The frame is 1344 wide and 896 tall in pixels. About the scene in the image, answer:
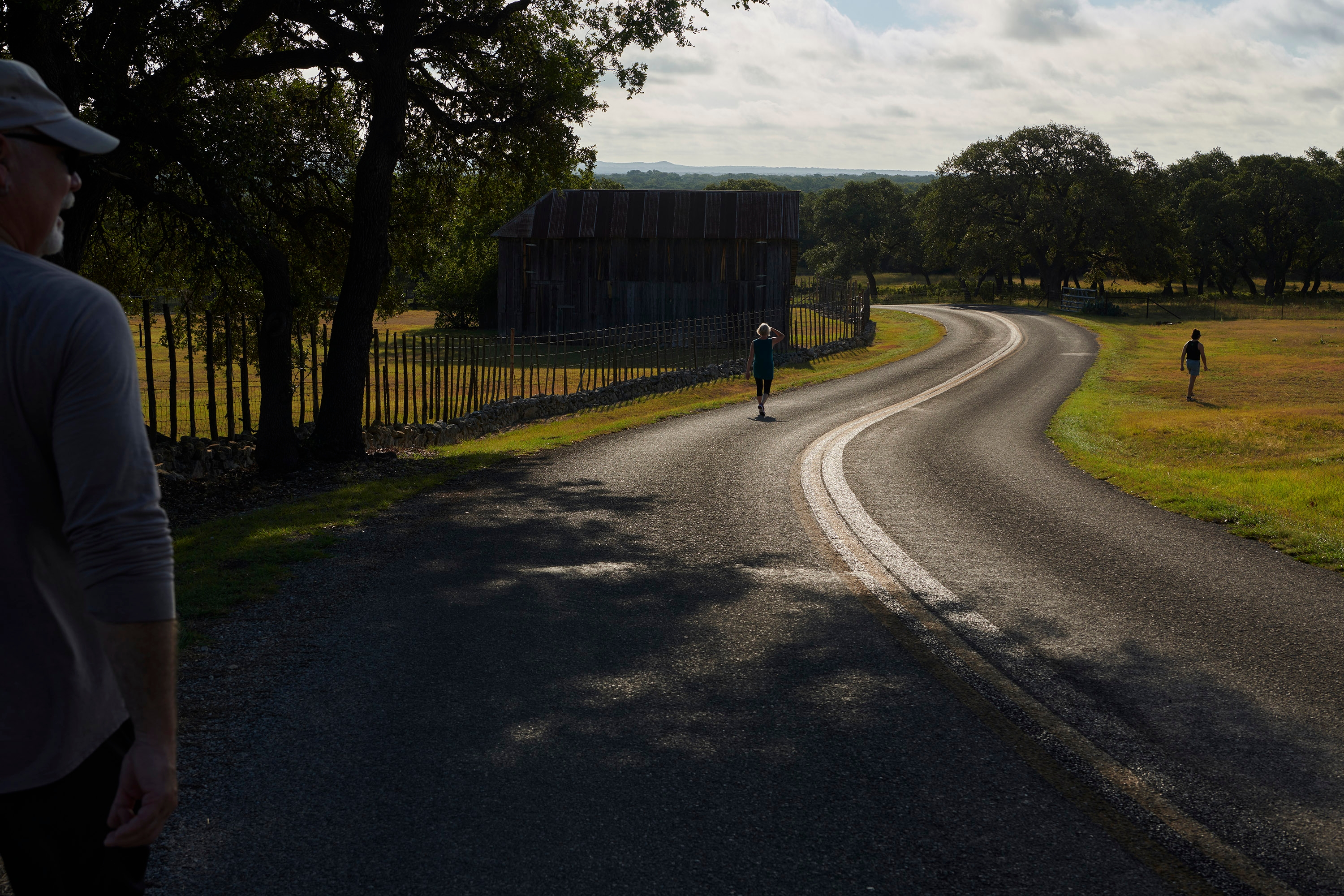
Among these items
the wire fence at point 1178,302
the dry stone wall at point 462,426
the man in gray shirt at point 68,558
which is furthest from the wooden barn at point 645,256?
the man in gray shirt at point 68,558

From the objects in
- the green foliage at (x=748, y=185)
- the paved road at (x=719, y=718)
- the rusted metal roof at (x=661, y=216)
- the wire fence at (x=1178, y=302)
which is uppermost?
the green foliage at (x=748, y=185)

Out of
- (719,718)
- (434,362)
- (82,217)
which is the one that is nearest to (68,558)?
(719,718)

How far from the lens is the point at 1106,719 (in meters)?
4.91

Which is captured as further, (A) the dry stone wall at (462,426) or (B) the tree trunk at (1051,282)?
(B) the tree trunk at (1051,282)

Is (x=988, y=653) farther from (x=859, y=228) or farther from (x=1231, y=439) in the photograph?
(x=859, y=228)

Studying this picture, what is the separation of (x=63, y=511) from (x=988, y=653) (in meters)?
5.09

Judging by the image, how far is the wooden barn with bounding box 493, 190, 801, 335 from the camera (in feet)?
141

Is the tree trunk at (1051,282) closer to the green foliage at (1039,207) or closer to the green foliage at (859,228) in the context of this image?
the green foliage at (1039,207)

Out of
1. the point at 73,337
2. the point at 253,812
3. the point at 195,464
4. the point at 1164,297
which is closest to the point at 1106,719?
the point at 253,812

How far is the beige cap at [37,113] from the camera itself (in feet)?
6.20

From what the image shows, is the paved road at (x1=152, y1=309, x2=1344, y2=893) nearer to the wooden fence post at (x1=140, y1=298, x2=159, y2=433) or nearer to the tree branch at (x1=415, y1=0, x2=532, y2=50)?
the wooden fence post at (x1=140, y1=298, x2=159, y2=433)

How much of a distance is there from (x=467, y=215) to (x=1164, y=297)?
84.5 m

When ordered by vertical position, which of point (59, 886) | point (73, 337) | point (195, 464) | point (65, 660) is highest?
point (73, 337)

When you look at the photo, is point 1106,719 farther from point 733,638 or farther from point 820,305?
point 820,305
